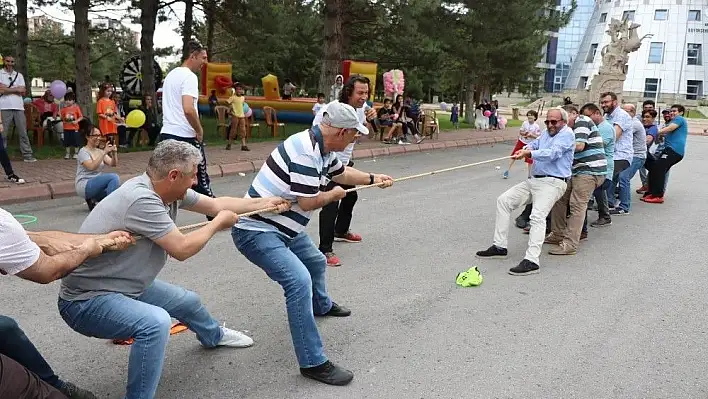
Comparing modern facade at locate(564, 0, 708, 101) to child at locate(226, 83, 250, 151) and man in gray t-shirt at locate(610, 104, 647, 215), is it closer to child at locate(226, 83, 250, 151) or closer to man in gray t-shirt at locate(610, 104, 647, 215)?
child at locate(226, 83, 250, 151)

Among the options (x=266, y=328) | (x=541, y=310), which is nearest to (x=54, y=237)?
(x=266, y=328)

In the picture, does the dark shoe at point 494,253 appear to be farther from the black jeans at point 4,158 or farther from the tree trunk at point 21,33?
the tree trunk at point 21,33

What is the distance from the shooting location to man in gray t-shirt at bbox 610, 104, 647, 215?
8805 millimetres

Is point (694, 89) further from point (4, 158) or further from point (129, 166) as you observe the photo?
point (4, 158)

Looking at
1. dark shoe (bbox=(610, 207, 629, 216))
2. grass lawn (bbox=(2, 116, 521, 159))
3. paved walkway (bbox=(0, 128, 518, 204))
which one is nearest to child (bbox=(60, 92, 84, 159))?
grass lawn (bbox=(2, 116, 521, 159))

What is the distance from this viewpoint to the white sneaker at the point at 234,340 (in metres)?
3.79

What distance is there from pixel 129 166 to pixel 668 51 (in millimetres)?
73737

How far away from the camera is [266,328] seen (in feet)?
13.6

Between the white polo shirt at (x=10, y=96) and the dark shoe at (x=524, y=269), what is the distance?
27.8 ft

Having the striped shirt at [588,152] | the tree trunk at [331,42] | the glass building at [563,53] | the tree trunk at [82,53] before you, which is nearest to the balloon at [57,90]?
the tree trunk at [82,53]

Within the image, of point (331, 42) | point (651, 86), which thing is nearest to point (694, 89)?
point (651, 86)

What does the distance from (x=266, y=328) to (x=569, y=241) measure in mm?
3863

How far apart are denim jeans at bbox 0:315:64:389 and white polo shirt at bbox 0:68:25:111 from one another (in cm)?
818

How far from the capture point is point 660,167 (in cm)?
970
